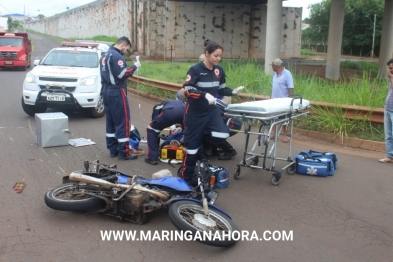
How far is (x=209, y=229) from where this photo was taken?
13.7 feet

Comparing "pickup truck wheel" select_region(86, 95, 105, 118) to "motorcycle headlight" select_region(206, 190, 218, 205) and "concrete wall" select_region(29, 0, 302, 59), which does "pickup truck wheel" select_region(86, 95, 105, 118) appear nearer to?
"motorcycle headlight" select_region(206, 190, 218, 205)

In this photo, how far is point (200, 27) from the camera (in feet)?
112

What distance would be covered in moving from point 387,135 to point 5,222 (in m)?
5.95

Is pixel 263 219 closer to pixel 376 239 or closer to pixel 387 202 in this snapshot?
pixel 376 239

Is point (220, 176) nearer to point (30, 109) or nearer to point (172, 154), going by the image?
point (172, 154)

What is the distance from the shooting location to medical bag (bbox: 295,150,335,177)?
21.7 ft

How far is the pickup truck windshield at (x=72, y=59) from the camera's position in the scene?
37.3 feet

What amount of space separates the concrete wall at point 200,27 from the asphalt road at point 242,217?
25621 millimetres

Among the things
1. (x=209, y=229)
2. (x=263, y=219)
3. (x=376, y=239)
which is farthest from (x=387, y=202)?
(x=209, y=229)

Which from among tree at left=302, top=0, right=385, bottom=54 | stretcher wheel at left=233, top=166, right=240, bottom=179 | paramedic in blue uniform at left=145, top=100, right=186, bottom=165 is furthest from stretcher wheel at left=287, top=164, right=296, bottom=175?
tree at left=302, top=0, right=385, bottom=54

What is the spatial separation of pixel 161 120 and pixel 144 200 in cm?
264

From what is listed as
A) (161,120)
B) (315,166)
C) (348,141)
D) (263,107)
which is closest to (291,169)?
(315,166)

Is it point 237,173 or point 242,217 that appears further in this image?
point 237,173

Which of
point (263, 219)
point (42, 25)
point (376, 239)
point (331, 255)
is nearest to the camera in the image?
point (331, 255)
